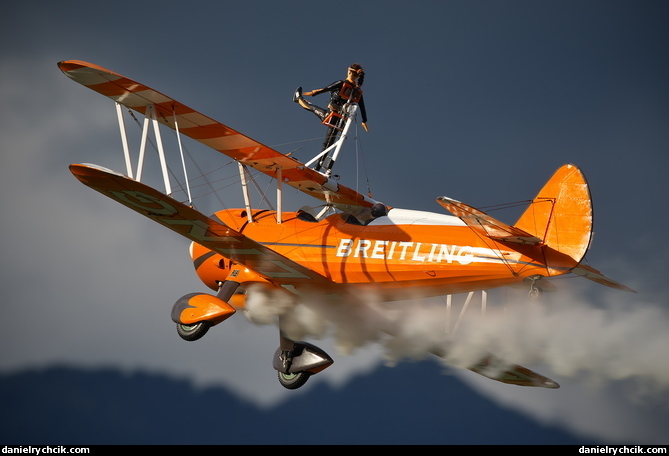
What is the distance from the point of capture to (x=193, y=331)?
11836 millimetres

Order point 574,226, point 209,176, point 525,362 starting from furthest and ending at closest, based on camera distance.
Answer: point 209,176, point 525,362, point 574,226

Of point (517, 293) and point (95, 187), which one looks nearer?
point (95, 187)

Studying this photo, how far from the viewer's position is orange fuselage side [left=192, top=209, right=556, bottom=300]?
1041 cm

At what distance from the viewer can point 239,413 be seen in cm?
3291

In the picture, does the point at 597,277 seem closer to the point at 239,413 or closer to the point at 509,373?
the point at 509,373

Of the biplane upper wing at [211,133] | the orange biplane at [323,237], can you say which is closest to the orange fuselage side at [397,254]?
the orange biplane at [323,237]

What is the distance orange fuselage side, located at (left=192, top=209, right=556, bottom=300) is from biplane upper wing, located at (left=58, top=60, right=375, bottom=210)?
631 millimetres

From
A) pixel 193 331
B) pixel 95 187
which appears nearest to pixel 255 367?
pixel 193 331

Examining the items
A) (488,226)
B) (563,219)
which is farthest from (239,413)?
(563,219)

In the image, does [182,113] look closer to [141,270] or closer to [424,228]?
[424,228]

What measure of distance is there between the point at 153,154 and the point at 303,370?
19.5 metres

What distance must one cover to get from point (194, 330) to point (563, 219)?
5660 millimetres

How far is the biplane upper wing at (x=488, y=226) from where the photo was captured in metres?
9.50

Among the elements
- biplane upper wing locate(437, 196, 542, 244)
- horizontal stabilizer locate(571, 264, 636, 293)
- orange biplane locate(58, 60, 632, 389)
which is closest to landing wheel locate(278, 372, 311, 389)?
orange biplane locate(58, 60, 632, 389)
